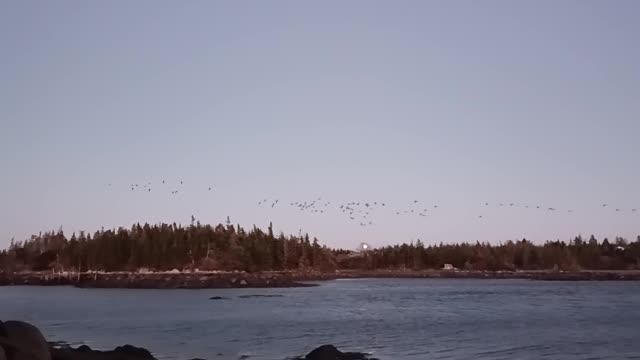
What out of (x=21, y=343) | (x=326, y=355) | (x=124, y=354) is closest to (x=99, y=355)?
(x=124, y=354)

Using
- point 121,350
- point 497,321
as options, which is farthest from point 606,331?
point 121,350

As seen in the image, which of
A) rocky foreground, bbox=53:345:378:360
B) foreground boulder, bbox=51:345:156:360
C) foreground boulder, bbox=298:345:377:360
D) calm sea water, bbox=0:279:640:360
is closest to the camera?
foreground boulder, bbox=51:345:156:360

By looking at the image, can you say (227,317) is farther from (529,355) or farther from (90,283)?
(90,283)

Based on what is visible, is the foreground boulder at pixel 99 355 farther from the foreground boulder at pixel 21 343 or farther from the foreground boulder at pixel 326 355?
the foreground boulder at pixel 326 355

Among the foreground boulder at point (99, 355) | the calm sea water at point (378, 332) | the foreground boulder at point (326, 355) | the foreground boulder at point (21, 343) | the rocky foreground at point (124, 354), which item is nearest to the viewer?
the foreground boulder at point (21, 343)

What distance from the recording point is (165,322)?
6775 centimetres

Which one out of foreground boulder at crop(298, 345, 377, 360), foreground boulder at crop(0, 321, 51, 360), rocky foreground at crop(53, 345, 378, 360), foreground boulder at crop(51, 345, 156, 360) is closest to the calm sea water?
foreground boulder at crop(298, 345, 377, 360)

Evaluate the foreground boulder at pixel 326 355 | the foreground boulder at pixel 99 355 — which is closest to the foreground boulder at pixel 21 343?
the foreground boulder at pixel 99 355

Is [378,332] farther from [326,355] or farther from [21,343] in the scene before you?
[21,343]

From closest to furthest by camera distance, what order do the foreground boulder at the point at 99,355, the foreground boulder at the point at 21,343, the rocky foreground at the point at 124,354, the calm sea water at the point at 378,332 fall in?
the foreground boulder at the point at 21,343
the foreground boulder at the point at 99,355
the rocky foreground at the point at 124,354
the calm sea water at the point at 378,332

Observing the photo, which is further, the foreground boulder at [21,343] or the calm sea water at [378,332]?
the calm sea water at [378,332]

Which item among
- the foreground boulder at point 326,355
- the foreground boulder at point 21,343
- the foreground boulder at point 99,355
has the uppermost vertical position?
the foreground boulder at point 21,343

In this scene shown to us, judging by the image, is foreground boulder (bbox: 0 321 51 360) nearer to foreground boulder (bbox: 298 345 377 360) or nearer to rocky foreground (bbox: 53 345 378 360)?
rocky foreground (bbox: 53 345 378 360)

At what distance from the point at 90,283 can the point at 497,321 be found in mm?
149533
